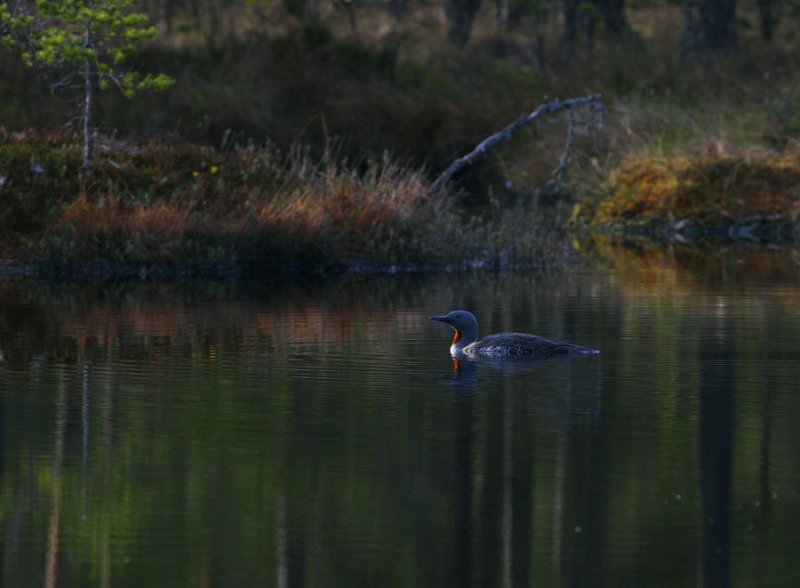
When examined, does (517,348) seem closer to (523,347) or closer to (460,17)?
(523,347)

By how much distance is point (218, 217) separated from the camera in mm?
27297

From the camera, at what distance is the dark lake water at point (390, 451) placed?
9664mm

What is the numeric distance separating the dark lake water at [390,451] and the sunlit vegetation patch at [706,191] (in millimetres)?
15382

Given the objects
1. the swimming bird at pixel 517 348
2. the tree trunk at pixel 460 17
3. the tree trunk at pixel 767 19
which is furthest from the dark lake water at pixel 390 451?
the tree trunk at pixel 767 19

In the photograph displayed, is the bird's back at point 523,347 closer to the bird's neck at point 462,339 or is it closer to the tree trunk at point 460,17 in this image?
the bird's neck at point 462,339

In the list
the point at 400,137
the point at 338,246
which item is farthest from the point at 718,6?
the point at 338,246

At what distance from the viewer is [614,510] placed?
35.1ft

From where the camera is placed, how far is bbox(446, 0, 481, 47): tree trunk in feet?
190

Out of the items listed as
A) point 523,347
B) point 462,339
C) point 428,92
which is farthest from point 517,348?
point 428,92

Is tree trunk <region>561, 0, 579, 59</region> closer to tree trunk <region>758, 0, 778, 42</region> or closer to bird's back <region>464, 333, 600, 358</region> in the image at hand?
tree trunk <region>758, 0, 778, 42</region>

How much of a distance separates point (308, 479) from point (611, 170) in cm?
2692

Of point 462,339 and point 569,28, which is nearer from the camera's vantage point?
point 462,339

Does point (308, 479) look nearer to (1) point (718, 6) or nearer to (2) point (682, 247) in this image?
(2) point (682, 247)

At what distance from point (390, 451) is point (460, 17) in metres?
47.5
